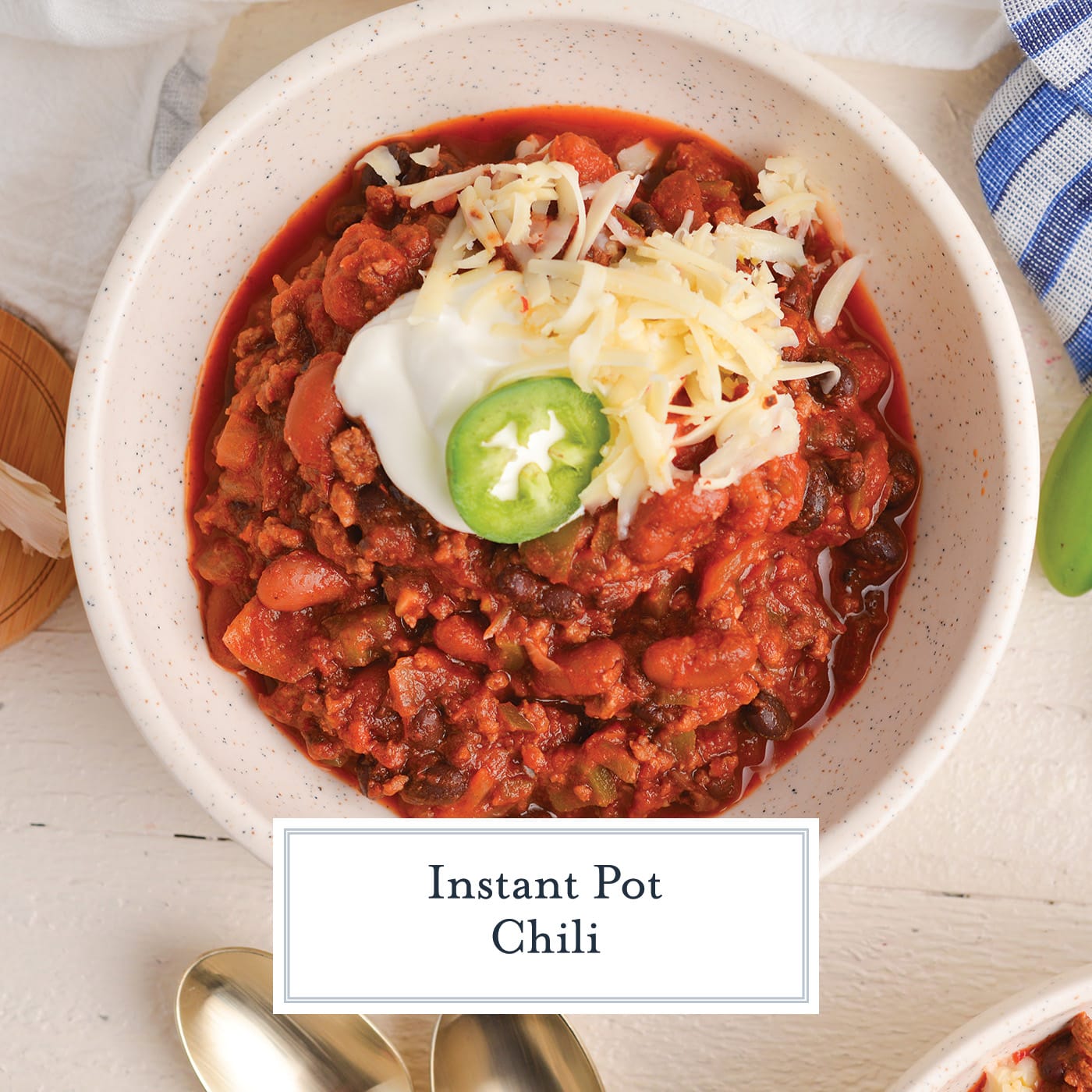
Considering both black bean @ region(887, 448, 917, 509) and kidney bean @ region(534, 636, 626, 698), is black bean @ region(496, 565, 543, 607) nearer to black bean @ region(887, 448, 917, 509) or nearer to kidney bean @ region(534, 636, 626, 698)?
kidney bean @ region(534, 636, 626, 698)

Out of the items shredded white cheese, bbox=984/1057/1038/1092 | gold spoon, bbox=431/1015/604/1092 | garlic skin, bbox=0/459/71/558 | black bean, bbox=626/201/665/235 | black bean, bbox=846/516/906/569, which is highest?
black bean, bbox=626/201/665/235

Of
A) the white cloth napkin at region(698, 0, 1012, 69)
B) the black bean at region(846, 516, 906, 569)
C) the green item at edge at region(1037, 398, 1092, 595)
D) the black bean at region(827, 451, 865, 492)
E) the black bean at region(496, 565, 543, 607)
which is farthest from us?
the white cloth napkin at region(698, 0, 1012, 69)

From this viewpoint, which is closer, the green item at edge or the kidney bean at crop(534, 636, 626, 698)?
the kidney bean at crop(534, 636, 626, 698)

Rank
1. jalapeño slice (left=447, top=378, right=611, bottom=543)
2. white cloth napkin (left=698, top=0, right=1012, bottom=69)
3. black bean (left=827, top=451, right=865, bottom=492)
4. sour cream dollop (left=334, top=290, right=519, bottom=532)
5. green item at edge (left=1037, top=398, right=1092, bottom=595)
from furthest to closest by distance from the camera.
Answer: white cloth napkin (left=698, top=0, right=1012, bottom=69) → green item at edge (left=1037, top=398, right=1092, bottom=595) → black bean (left=827, top=451, right=865, bottom=492) → sour cream dollop (left=334, top=290, right=519, bottom=532) → jalapeño slice (left=447, top=378, right=611, bottom=543)

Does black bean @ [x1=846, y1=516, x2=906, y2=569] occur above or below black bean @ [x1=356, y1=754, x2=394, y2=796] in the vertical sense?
above

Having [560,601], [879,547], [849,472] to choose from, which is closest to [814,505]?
[849,472]

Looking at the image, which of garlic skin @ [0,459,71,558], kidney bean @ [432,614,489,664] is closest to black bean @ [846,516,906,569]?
kidney bean @ [432,614,489,664]

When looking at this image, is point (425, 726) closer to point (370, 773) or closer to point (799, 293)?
point (370, 773)
